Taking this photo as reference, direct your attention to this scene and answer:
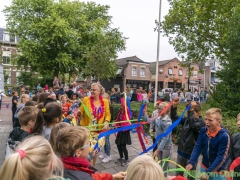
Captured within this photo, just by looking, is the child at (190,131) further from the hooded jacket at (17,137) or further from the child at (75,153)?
the hooded jacket at (17,137)

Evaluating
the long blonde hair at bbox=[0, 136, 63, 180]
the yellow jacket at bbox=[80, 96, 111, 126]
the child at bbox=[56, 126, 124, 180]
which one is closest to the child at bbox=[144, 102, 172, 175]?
the yellow jacket at bbox=[80, 96, 111, 126]


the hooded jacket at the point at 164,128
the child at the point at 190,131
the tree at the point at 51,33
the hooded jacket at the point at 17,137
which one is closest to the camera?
the hooded jacket at the point at 17,137

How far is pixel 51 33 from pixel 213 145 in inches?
863

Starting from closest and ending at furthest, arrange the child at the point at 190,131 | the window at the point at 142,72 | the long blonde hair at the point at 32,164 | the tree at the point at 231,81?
the long blonde hair at the point at 32,164, the child at the point at 190,131, the tree at the point at 231,81, the window at the point at 142,72

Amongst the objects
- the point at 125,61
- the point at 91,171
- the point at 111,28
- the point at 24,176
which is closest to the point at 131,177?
the point at 91,171

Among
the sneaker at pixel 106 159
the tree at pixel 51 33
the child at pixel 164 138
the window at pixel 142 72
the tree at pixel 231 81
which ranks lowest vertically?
the sneaker at pixel 106 159

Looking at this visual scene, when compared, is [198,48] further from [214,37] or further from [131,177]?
[131,177]

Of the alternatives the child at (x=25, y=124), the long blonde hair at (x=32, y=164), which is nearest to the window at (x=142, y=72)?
the child at (x=25, y=124)

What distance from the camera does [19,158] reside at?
1.28 m

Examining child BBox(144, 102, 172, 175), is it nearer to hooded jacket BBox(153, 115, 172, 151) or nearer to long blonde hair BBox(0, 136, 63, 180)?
hooded jacket BBox(153, 115, 172, 151)

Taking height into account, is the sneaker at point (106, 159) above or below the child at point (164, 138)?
below

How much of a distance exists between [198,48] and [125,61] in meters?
23.1

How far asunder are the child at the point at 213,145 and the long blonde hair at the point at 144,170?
4.82 feet

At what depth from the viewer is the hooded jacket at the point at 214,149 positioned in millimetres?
2525
